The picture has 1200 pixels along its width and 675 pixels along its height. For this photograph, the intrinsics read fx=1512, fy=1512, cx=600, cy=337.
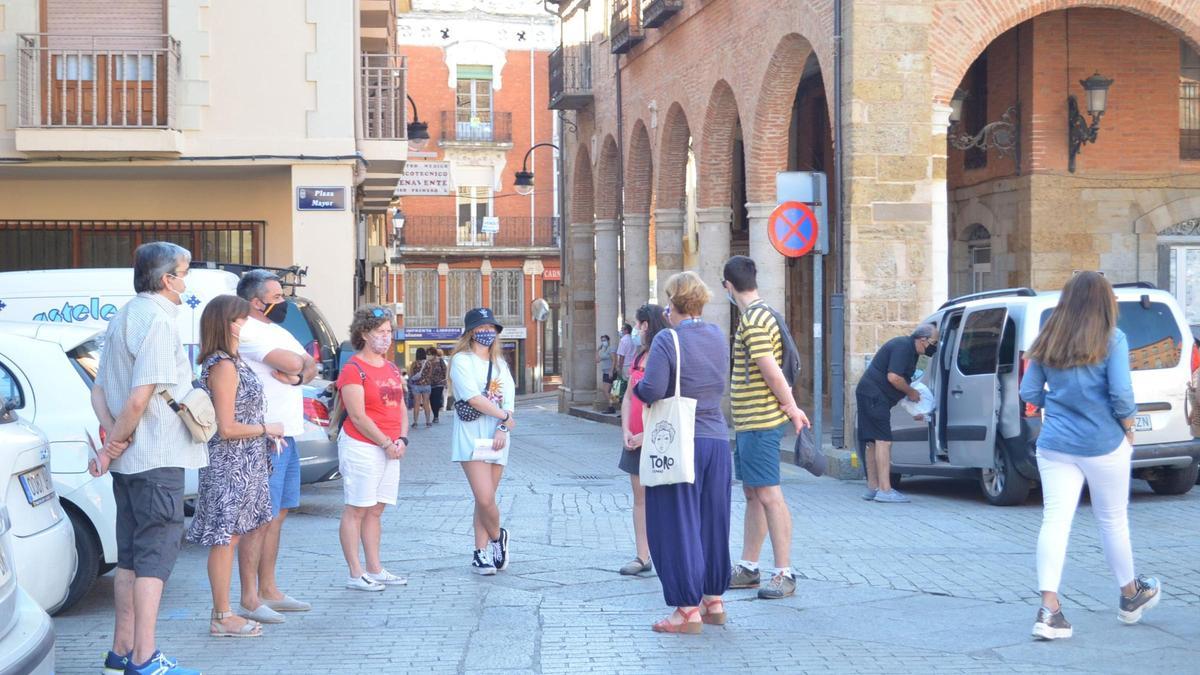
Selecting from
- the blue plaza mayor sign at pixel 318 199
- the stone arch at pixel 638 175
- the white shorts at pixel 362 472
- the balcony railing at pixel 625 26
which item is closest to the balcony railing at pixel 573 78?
the balcony railing at pixel 625 26

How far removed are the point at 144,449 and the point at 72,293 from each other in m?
7.36

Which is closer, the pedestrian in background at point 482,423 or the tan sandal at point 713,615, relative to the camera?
the tan sandal at point 713,615

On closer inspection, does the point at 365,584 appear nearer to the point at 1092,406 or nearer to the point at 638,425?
the point at 638,425

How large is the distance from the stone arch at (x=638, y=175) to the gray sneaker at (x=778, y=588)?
2081 centimetres

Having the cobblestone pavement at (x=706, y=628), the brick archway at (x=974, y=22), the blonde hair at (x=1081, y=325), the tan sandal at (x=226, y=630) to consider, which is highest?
the brick archway at (x=974, y=22)

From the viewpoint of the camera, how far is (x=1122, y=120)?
69.3 ft

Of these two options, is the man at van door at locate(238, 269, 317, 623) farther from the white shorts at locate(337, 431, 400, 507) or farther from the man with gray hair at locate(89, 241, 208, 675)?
the man with gray hair at locate(89, 241, 208, 675)

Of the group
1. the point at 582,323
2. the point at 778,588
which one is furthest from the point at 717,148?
the point at 778,588

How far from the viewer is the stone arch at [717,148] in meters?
23.4

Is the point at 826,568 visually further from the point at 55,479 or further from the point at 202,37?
the point at 202,37

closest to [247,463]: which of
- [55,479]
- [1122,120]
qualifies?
[55,479]

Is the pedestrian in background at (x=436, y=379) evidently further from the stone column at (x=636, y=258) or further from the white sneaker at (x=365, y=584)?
the white sneaker at (x=365, y=584)

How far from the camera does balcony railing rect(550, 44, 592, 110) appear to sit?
32.4 m

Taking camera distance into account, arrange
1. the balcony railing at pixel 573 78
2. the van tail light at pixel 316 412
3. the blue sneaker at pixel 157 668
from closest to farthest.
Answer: the blue sneaker at pixel 157 668, the van tail light at pixel 316 412, the balcony railing at pixel 573 78
